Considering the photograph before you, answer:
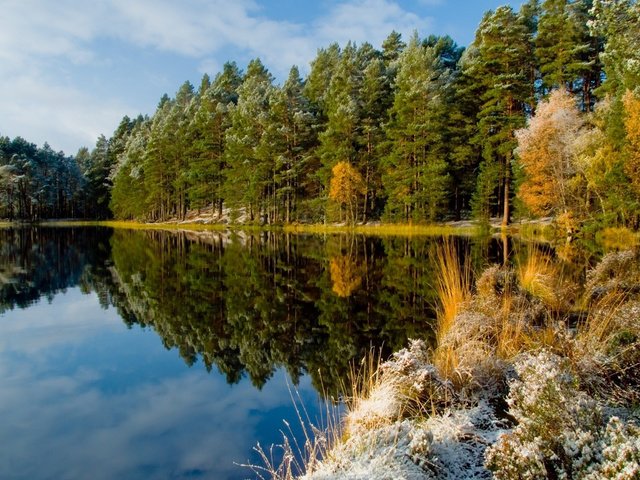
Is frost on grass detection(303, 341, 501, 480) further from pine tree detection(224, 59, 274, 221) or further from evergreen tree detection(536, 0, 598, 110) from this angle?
pine tree detection(224, 59, 274, 221)

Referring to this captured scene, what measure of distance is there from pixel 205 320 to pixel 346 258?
1192 centimetres

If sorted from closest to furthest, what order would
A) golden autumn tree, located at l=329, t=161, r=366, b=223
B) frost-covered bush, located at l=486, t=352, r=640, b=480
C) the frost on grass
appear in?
frost-covered bush, located at l=486, t=352, r=640, b=480 → the frost on grass → golden autumn tree, located at l=329, t=161, r=366, b=223

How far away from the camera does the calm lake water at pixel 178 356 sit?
5.45 metres

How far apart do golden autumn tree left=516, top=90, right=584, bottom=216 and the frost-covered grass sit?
26918 mm

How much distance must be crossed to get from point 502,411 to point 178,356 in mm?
6061

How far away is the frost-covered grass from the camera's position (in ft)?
11.0

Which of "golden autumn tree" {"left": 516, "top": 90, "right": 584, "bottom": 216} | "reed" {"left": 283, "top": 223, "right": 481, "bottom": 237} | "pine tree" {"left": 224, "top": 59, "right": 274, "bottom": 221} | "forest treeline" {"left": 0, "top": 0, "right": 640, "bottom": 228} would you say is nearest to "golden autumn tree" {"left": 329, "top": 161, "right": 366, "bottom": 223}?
"forest treeline" {"left": 0, "top": 0, "right": 640, "bottom": 228}

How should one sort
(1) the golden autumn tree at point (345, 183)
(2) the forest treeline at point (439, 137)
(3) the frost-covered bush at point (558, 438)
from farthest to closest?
1. (1) the golden autumn tree at point (345, 183)
2. (2) the forest treeline at point (439, 137)
3. (3) the frost-covered bush at point (558, 438)

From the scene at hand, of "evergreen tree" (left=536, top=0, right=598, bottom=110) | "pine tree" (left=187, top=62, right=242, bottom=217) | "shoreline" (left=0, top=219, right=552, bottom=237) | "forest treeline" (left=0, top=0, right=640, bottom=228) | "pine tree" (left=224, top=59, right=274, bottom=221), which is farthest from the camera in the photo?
"pine tree" (left=187, top=62, right=242, bottom=217)

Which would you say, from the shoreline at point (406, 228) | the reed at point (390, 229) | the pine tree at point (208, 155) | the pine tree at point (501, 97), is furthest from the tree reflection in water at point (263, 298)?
the pine tree at point (208, 155)

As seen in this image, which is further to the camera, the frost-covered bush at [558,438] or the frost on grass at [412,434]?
the frost on grass at [412,434]

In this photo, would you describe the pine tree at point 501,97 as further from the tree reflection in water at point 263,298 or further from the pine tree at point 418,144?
the tree reflection in water at point 263,298

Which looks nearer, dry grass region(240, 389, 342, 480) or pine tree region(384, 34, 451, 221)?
dry grass region(240, 389, 342, 480)

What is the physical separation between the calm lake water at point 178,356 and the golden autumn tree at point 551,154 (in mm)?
16391
